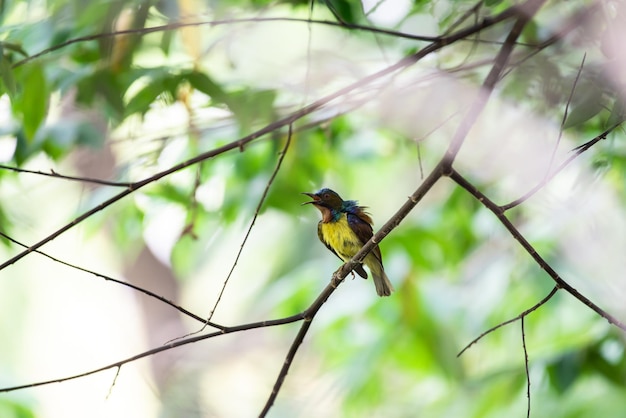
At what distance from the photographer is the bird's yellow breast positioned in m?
4.01

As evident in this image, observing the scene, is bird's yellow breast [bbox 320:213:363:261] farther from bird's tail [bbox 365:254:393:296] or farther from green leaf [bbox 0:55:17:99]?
green leaf [bbox 0:55:17:99]

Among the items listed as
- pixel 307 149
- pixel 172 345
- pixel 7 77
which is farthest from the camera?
pixel 307 149

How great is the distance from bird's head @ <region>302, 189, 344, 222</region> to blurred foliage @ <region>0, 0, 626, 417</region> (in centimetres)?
36

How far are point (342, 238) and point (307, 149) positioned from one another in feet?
3.53

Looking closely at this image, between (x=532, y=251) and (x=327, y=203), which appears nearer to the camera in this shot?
(x=532, y=251)

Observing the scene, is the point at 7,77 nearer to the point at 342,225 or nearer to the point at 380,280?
the point at 342,225

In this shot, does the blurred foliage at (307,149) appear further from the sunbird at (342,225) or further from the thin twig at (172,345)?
the thin twig at (172,345)

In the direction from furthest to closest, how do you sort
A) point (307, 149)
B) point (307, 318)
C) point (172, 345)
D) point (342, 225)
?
Answer: point (307, 149) → point (342, 225) → point (307, 318) → point (172, 345)

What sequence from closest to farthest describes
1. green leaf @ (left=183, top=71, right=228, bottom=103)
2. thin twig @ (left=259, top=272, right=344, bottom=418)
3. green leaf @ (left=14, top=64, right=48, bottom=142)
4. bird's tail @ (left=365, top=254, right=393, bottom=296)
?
thin twig @ (left=259, top=272, right=344, bottom=418), green leaf @ (left=14, top=64, right=48, bottom=142), green leaf @ (left=183, top=71, right=228, bottom=103), bird's tail @ (left=365, top=254, right=393, bottom=296)

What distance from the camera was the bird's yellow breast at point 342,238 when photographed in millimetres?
4012

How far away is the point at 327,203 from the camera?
4008 mm

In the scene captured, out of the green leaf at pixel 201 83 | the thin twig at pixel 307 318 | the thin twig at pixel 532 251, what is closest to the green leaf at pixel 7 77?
the green leaf at pixel 201 83

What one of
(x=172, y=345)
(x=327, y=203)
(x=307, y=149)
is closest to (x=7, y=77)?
(x=172, y=345)

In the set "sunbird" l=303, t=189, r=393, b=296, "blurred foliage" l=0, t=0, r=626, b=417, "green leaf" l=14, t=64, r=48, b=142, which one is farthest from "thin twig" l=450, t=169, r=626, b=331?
"green leaf" l=14, t=64, r=48, b=142
